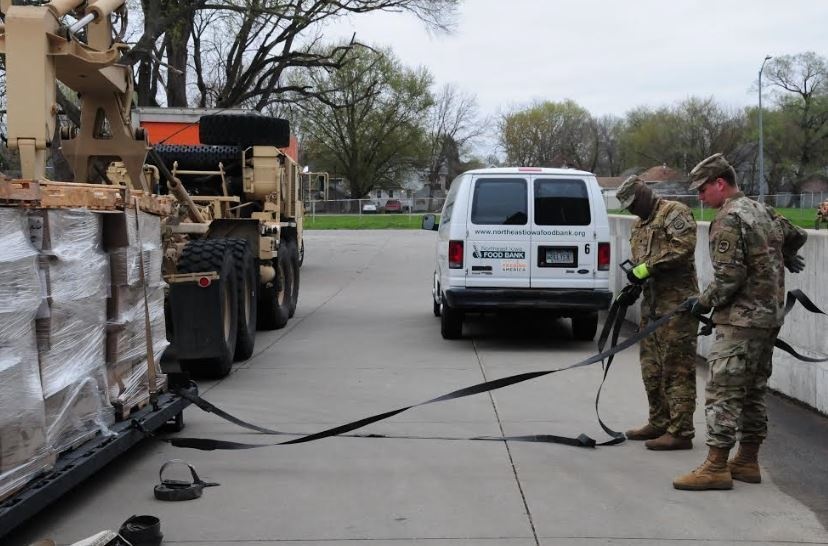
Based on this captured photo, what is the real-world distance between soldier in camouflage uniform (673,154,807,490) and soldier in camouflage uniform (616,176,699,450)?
869mm

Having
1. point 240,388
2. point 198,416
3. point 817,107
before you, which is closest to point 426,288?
point 240,388

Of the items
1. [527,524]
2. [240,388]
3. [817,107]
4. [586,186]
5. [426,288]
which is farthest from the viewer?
[817,107]

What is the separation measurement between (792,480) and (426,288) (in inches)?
524

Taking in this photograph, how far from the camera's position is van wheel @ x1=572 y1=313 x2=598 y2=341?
462 inches

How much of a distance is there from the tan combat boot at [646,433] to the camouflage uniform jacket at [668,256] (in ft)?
2.68

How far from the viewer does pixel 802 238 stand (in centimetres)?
603

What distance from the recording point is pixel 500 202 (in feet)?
37.0

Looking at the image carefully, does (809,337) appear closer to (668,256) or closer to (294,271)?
(668,256)

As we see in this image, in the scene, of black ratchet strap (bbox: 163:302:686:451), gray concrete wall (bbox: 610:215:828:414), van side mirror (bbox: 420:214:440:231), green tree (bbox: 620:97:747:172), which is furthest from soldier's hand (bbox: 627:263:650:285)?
green tree (bbox: 620:97:747:172)

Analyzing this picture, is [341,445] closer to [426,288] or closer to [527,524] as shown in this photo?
A: [527,524]

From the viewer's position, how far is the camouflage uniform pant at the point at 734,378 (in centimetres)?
573

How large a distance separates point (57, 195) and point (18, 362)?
99 cm

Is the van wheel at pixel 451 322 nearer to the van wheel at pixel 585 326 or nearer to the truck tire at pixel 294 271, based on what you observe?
the van wheel at pixel 585 326

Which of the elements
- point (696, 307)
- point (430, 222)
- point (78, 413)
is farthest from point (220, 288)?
point (430, 222)
